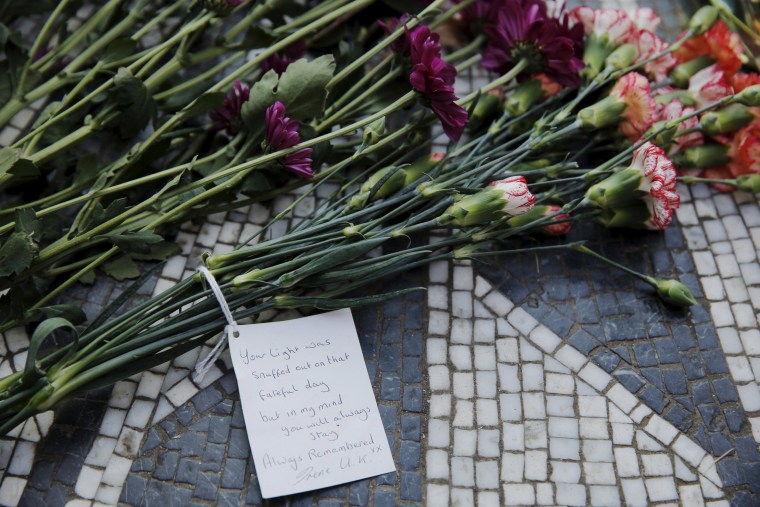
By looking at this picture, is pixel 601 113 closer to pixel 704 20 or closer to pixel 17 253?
pixel 704 20

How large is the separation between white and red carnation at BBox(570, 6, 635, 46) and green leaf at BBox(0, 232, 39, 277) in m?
0.84

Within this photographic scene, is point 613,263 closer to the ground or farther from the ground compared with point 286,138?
closer to the ground

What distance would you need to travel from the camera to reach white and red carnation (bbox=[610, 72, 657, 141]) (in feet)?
3.31

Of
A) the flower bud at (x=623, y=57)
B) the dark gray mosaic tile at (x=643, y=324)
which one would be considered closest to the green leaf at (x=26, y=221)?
the dark gray mosaic tile at (x=643, y=324)

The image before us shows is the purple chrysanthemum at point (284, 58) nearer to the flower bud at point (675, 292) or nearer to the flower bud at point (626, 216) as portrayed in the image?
the flower bud at point (626, 216)

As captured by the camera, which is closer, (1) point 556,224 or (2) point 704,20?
(1) point 556,224

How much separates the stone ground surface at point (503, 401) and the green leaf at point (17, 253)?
13 cm

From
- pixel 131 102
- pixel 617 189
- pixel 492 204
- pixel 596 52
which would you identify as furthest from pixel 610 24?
pixel 131 102

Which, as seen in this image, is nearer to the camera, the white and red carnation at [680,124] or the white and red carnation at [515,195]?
the white and red carnation at [515,195]

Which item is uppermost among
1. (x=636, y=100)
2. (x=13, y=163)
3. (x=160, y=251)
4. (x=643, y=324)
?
(x=13, y=163)

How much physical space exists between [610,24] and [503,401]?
584 mm

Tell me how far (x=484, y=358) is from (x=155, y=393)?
1.46 feet

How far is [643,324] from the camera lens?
3.43 ft

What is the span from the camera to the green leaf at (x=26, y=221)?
35.0 inches
